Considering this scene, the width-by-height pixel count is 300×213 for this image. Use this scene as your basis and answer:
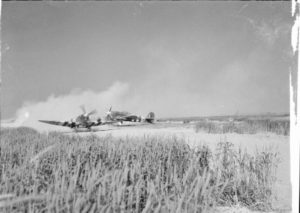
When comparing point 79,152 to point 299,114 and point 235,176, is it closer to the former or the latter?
point 235,176

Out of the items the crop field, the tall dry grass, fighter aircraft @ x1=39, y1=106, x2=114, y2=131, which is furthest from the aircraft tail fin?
the crop field

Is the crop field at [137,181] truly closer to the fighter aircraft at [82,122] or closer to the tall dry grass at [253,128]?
the tall dry grass at [253,128]

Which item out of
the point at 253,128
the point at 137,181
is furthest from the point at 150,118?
the point at 137,181

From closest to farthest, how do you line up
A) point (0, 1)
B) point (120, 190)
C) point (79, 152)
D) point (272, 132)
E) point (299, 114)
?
Result: point (120, 190) → point (299, 114) → point (0, 1) → point (79, 152) → point (272, 132)

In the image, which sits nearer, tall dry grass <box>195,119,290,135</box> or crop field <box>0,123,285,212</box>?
crop field <box>0,123,285,212</box>

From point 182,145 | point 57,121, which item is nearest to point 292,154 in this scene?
point 182,145

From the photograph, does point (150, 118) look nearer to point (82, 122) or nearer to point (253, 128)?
point (82, 122)

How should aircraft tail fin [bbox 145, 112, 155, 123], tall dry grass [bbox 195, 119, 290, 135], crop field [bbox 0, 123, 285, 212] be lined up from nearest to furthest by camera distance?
1. crop field [bbox 0, 123, 285, 212]
2. tall dry grass [bbox 195, 119, 290, 135]
3. aircraft tail fin [bbox 145, 112, 155, 123]

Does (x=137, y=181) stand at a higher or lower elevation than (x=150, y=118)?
lower

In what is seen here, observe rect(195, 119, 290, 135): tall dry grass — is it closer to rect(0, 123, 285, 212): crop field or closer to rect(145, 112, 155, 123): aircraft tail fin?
rect(0, 123, 285, 212): crop field
